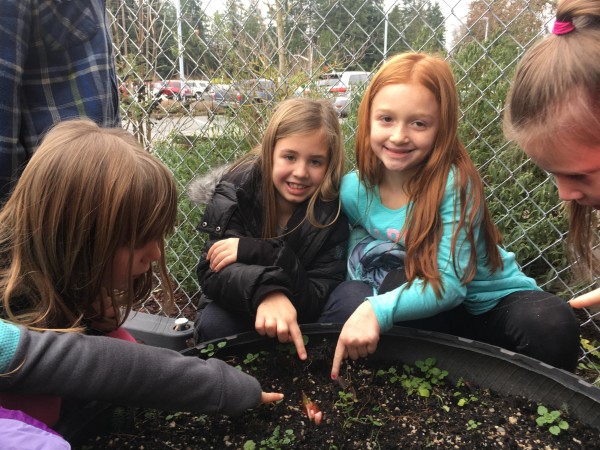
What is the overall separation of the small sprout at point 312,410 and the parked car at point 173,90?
6.48ft

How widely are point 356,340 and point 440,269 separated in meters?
0.33

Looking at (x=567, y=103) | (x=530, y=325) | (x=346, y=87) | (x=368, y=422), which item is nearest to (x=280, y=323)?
(x=368, y=422)

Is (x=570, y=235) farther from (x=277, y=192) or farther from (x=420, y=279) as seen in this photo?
(x=277, y=192)

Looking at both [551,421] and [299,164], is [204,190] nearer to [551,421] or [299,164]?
[299,164]

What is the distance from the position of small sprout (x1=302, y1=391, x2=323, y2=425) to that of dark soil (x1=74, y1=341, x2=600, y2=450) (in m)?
0.01

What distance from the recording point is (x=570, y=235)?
126 cm

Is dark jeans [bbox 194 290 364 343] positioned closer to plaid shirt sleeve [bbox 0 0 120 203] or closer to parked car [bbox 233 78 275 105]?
plaid shirt sleeve [bbox 0 0 120 203]

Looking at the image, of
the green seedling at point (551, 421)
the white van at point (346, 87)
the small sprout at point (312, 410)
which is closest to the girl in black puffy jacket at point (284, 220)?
Answer: the small sprout at point (312, 410)

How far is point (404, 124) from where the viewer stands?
1418 millimetres

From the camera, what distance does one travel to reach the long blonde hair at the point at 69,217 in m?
0.97

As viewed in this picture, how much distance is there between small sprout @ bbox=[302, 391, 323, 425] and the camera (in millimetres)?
1192

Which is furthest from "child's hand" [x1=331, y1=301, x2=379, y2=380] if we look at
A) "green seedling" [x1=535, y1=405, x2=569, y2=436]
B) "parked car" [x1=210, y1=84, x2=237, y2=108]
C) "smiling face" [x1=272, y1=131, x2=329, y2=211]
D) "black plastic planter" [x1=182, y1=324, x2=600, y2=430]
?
"parked car" [x1=210, y1=84, x2=237, y2=108]

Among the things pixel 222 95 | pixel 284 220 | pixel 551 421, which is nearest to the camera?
pixel 551 421

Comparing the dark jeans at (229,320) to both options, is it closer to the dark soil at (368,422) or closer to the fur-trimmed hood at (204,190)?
the dark soil at (368,422)
